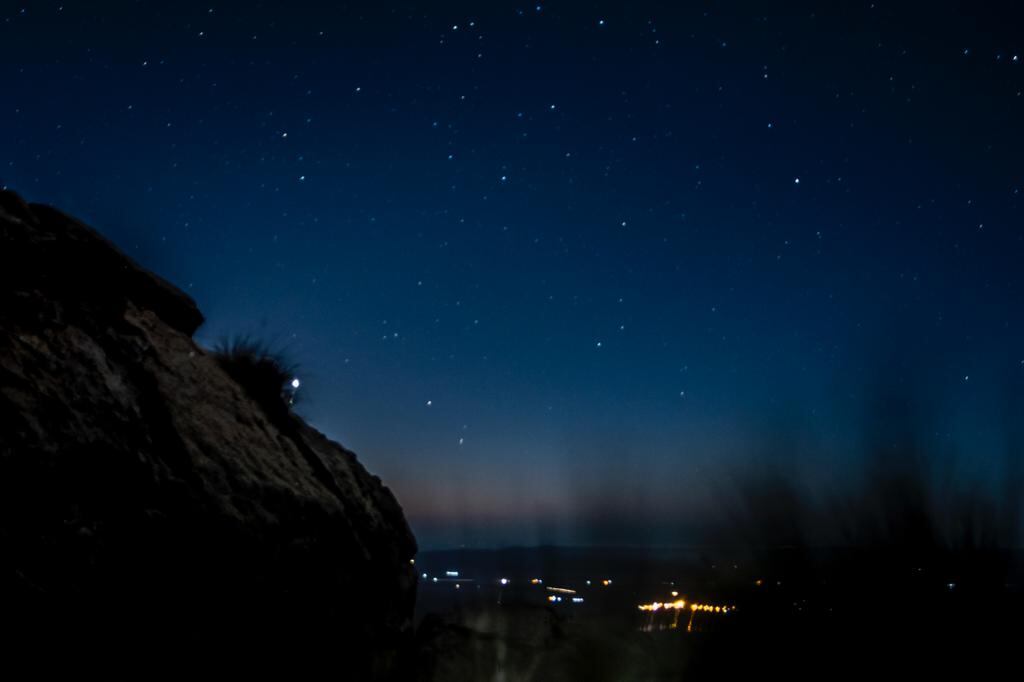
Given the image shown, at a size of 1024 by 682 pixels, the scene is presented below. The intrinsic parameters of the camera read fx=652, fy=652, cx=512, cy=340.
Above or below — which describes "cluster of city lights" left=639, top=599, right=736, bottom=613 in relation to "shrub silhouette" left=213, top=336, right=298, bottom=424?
below

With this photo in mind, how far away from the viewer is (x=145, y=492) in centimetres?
587

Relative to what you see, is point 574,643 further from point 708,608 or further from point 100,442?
point 708,608

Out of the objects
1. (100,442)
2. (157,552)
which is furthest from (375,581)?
(100,442)

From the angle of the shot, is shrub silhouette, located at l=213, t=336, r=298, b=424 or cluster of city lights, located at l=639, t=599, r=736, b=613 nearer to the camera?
shrub silhouette, located at l=213, t=336, r=298, b=424

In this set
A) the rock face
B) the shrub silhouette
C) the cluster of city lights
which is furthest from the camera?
the cluster of city lights

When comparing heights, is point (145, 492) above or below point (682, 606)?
above

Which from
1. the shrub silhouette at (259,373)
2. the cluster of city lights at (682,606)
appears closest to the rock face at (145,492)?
the shrub silhouette at (259,373)

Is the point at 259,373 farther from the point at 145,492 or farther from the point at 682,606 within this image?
the point at 682,606

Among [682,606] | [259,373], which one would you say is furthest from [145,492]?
[682,606]

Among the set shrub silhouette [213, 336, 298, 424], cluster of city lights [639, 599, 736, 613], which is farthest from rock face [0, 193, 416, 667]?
cluster of city lights [639, 599, 736, 613]

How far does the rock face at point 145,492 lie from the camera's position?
501cm

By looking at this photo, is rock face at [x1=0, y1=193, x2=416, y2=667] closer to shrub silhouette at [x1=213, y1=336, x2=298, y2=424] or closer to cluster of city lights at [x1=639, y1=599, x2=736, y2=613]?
shrub silhouette at [x1=213, y1=336, x2=298, y2=424]

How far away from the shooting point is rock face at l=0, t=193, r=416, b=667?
501 cm

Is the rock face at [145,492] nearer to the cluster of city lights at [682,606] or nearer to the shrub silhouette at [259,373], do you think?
the shrub silhouette at [259,373]
